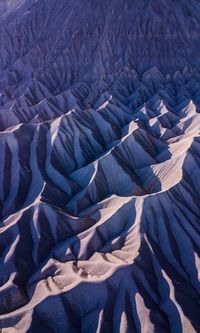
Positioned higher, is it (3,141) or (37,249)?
(3,141)

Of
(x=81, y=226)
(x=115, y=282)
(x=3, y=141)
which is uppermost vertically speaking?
(x=3, y=141)

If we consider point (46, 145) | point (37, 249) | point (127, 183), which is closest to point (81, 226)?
point (37, 249)

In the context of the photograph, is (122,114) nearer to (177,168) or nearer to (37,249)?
(177,168)

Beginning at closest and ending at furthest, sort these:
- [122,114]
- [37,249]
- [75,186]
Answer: [37,249] < [75,186] < [122,114]

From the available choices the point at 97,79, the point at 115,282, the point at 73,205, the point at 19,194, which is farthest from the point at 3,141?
the point at 97,79

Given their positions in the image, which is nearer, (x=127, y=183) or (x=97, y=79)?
(x=127, y=183)

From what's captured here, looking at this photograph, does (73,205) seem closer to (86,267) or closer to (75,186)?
(75,186)

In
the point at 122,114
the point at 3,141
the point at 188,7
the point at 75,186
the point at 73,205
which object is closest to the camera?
the point at 73,205
